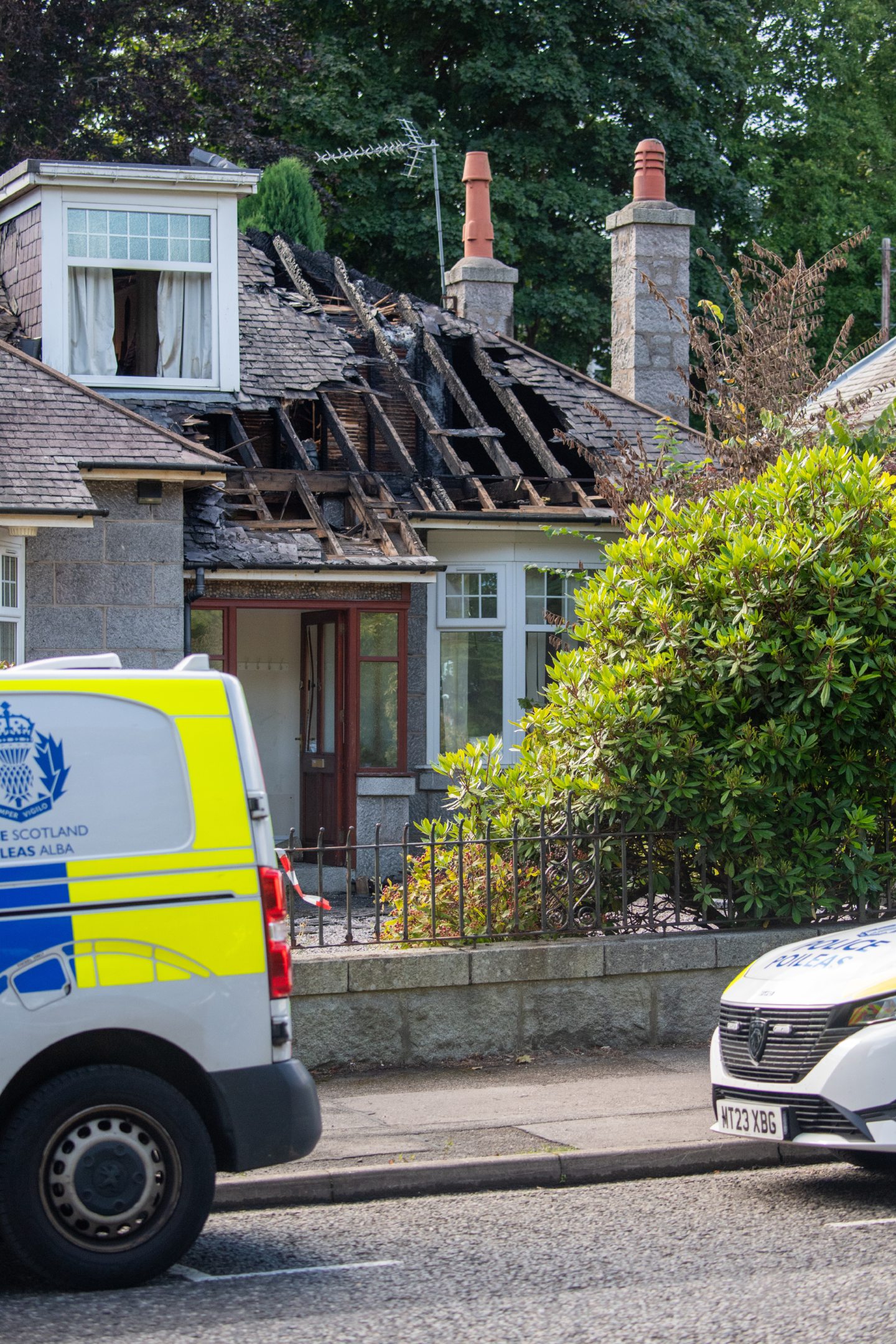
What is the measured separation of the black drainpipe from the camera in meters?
14.8

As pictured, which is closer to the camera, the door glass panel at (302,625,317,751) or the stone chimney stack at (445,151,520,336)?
the door glass panel at (302,625,317,751)

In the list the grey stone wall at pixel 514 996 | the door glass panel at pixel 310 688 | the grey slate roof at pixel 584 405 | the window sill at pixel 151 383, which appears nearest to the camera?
the grey stone wall at pixel 514 996

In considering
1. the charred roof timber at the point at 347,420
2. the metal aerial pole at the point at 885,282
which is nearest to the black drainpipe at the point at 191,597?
the charred roof timber at the point at 347,420

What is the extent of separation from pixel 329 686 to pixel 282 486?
2163mm

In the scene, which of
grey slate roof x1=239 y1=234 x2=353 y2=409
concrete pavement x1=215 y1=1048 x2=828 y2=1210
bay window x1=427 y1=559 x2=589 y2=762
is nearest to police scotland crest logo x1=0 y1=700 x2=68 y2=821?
concrete pavement x1=215 y1=1048 x2=828 y2=1210

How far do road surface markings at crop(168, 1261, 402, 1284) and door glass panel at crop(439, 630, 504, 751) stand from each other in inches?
438

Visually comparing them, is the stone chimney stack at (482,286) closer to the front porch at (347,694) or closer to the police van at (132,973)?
the front porch at (347,694)

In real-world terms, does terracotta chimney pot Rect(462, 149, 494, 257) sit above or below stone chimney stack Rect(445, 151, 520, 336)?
above

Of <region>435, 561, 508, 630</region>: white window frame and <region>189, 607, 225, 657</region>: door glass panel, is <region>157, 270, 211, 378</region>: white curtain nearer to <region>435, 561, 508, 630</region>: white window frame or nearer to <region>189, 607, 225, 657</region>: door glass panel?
<region>189, 607, 225, 657</region>: door glass panel

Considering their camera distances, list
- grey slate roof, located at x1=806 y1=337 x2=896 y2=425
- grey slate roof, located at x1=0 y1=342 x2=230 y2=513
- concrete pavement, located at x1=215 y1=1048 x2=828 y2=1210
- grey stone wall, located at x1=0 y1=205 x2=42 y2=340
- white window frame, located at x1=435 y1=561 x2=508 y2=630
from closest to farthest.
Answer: concrete pavement, located at x1=215 y1=1048 x2=828 y2=1210 → grey slate roof, located at x1=0 y1=342 x2=230 y2=513 → grey stone wall, located at x1=0 y1=205 x2=42 y2=340 → white window frame, located at x1=435 y1=561 x2=508 y2=630 → grey slate roof, located at x1=806 y1=337 x2=896 y2=425

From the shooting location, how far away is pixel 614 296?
20.2 m

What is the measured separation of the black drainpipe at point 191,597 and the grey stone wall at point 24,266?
282 cm

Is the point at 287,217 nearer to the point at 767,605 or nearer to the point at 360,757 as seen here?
the point at 360,757

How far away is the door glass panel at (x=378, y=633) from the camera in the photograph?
53.1 ft
